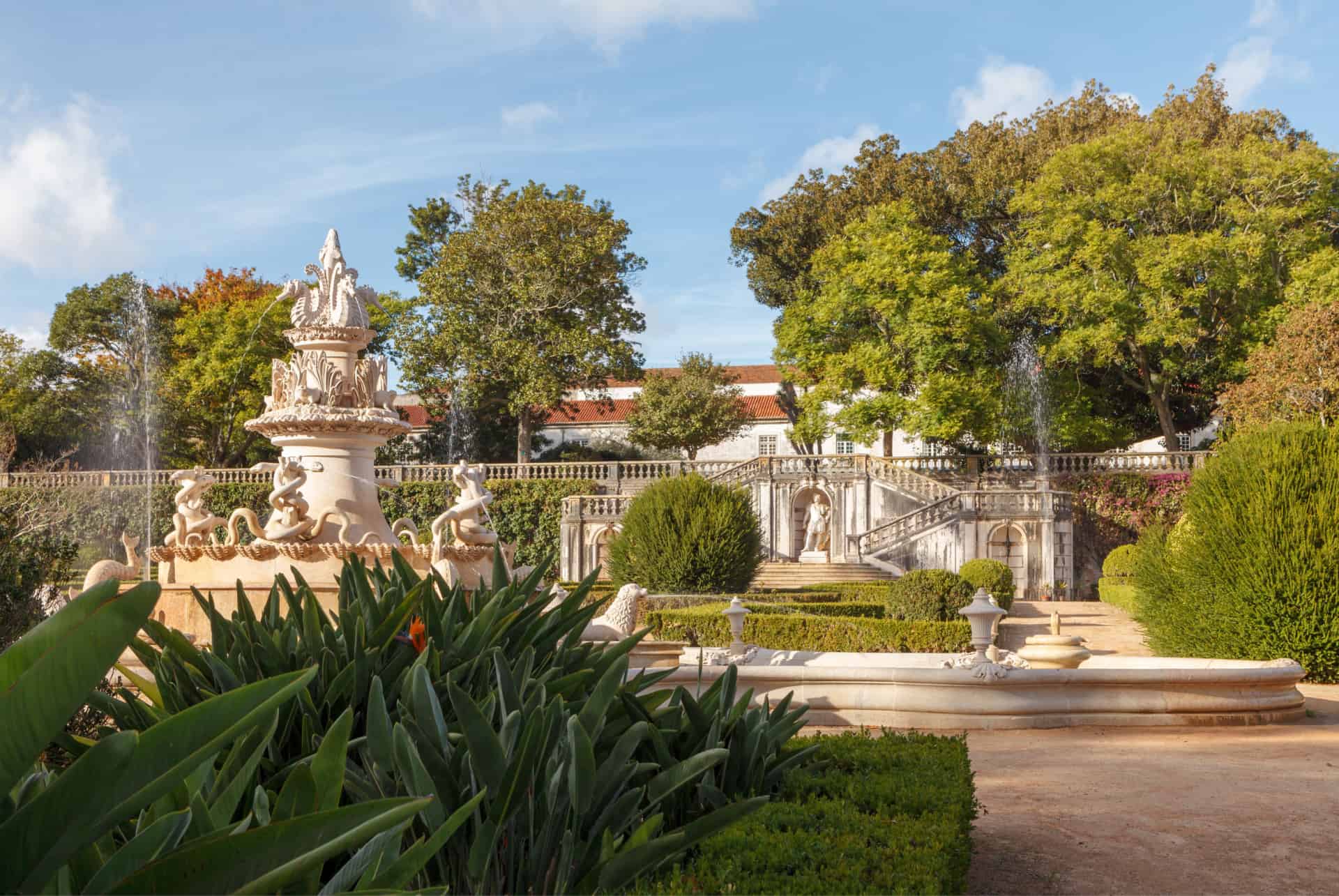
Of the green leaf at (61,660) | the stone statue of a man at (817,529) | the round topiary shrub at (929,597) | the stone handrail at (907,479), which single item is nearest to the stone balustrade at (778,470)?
the stone handrail at (907,479)

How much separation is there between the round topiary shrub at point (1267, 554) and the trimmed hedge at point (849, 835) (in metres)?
9.39

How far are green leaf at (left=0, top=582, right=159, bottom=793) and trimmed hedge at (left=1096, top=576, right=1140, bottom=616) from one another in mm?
24975

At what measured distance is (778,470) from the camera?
117 feet

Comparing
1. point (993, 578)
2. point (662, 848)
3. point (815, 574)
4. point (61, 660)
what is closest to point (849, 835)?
point (662, 848)

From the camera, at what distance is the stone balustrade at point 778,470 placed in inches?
1372

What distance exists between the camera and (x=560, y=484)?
37.6 m

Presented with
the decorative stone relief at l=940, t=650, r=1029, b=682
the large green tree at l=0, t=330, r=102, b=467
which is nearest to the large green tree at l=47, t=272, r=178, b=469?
the large green tree at l=0, t=330, r=102, b=467

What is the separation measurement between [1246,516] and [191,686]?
496 inches

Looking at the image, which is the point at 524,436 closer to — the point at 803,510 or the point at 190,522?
the point at 803,510

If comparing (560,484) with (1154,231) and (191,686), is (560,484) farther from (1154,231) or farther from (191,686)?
(191,686)

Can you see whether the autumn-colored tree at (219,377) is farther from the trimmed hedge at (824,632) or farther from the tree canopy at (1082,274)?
the trimmed hedge at (824,632)

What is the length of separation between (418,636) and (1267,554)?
1210 cm

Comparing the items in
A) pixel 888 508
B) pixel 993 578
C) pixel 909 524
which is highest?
pixel 888 508

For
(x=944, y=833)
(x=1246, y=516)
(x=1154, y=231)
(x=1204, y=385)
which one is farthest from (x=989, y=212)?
(x=944, y=833)
